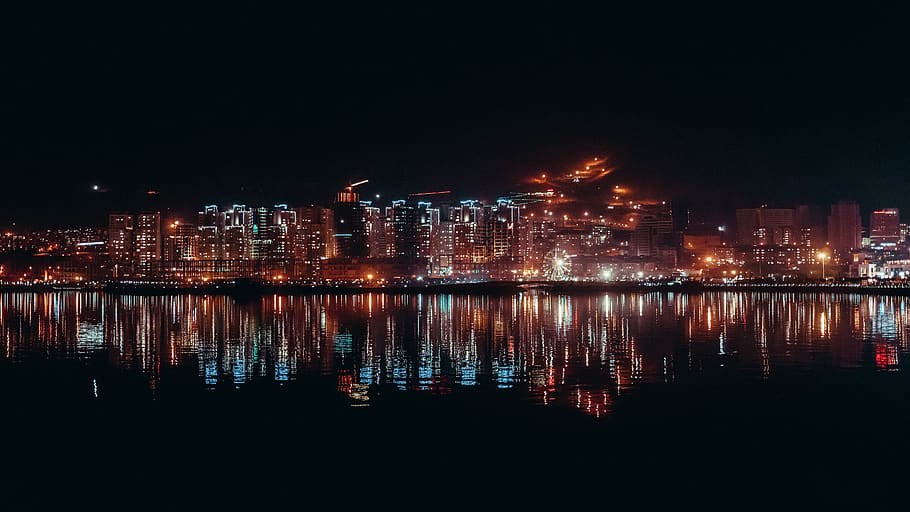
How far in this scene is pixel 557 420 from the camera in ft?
31.4

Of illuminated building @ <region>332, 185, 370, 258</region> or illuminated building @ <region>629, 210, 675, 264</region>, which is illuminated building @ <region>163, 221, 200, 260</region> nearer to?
illuminated building @ <region>332, 185, 370, 258</region>

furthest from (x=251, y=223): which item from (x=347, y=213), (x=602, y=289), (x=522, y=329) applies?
(x=522, y=329)

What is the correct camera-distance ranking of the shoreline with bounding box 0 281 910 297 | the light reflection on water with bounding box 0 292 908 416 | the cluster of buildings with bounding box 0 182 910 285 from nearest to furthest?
the light reflection on water with bounding box 0 292 908 416 → the shoreline with bounding box 0 281 910 297 → the cluster of buildings with bounding box 0 182 910 285

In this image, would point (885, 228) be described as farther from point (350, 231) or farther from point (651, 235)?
point (350, 231)

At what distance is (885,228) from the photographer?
321 feet

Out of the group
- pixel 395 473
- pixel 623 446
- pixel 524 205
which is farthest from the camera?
pixel 524 205

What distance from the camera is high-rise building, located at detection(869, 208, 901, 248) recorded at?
96875mm

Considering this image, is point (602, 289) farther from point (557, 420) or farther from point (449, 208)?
point (557, 420)

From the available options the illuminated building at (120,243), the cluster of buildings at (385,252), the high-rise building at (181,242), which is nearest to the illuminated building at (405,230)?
the cluster of buildings at (385,252)

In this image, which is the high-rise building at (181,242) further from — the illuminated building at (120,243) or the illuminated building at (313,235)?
the illuminated building at (313,235)

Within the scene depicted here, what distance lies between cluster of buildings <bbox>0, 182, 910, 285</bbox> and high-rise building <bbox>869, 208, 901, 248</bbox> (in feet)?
12.2

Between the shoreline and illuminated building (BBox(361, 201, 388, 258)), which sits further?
illuminated building (BBox(361, 201, 388, 258))

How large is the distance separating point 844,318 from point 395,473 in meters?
23.1

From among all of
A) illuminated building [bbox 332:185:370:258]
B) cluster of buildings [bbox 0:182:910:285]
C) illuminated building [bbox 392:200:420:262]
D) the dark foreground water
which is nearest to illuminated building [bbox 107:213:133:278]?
cluster of buildings [bbox 0:182:910:285]
